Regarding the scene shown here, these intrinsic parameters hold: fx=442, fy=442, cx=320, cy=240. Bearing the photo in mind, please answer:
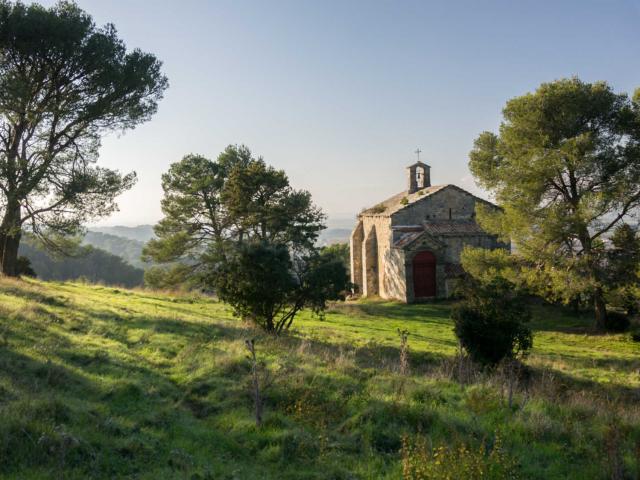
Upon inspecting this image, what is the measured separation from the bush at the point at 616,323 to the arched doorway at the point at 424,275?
12.4 metres

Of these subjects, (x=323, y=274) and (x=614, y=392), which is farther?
(x=323, y=274)

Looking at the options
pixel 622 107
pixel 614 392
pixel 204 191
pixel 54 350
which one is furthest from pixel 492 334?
pixel 204 191

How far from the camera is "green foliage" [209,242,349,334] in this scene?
15.4 metres

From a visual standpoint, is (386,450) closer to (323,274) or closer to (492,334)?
(492,334)

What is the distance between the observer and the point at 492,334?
44.5 ft

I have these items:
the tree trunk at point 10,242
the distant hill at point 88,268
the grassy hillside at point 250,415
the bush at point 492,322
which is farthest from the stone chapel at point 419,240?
the distant hill at point 88,268

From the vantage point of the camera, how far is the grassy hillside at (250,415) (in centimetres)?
579

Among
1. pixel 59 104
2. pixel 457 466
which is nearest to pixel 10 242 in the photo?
pixel 59 104

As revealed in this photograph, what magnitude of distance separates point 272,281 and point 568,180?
18391 mm

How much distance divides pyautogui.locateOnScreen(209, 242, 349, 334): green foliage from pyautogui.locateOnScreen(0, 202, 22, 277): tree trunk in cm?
1061

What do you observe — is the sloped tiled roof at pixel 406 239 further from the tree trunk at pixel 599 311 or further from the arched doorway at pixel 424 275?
the tree trunk at pixel 599 311

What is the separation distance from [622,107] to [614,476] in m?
22.6

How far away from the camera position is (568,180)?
80.0ft

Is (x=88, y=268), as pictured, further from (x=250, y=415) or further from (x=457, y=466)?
(x=457, y=466)
